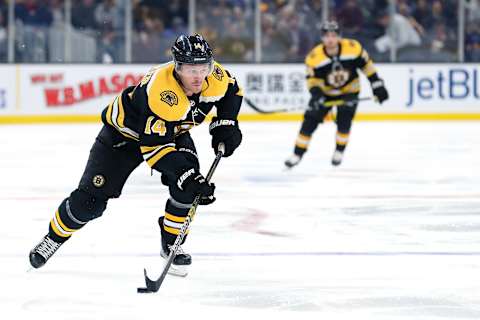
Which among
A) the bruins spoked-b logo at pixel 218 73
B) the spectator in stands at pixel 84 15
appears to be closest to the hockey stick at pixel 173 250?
the bruins spoked-b logo at pixel 218 73

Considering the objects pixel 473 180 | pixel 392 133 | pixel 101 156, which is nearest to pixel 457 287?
pixel 101 156

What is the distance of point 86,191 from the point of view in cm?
379

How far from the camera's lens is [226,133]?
3809 mm

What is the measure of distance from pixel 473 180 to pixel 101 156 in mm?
3585

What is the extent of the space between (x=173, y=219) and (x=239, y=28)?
8076mm

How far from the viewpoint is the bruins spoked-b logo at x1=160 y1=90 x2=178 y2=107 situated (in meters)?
3.51

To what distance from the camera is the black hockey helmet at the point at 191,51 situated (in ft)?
11.6

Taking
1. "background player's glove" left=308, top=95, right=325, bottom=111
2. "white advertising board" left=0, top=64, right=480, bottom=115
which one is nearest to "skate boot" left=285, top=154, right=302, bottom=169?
"background player's glove" left=308, top=95, right=325, bottom=111

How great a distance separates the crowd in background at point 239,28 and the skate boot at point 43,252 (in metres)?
7.50

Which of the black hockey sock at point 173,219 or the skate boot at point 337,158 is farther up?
the black hockey sock at point 173,219

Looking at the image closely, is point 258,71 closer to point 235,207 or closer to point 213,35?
point 213,35

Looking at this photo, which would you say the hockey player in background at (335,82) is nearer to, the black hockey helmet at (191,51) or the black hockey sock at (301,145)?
the black hockey sock at (301,145)

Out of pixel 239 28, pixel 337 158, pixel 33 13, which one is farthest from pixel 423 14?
pixel 337 158

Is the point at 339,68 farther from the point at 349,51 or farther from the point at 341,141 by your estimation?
the point at 341,141
